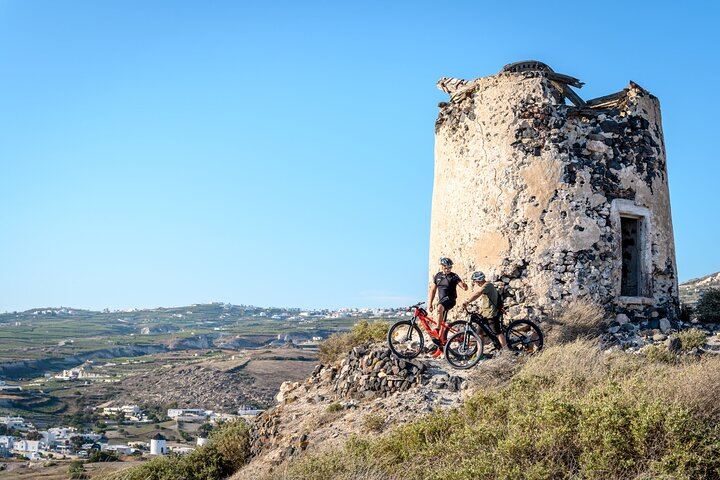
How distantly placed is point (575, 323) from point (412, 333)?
9.63 ft

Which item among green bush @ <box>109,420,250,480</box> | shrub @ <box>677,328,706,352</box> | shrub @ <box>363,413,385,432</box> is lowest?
green bush @ <box>109,420,250,480</box>

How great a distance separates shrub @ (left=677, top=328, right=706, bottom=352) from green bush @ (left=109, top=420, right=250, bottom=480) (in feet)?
25.3

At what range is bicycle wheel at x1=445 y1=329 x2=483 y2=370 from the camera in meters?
11.1

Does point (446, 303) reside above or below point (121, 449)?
above

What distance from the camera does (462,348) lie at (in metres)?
11.2

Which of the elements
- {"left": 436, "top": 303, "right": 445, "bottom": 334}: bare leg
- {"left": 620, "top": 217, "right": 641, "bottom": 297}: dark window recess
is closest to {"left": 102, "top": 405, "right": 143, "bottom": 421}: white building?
{"left": 436, "top": 303, "right": 445, "bottom": 334}: bare leg

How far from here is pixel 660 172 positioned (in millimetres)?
13898

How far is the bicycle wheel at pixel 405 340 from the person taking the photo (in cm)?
1156

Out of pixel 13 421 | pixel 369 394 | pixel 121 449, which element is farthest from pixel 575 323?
pixel 13 421

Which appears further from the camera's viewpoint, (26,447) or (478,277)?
(26,447)

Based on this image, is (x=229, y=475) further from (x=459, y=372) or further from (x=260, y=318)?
(x=260, y=318)

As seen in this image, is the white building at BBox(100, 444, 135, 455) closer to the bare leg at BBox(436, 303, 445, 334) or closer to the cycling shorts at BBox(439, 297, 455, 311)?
the bare leg at BBox(436, 303, 445, 334)

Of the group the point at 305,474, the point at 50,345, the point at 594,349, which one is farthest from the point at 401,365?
the point at 50,345

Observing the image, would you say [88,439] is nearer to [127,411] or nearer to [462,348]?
[127,411]
